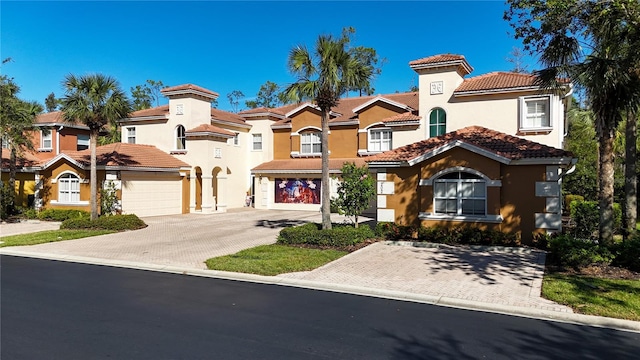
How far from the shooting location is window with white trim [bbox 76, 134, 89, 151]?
3231 centimetres

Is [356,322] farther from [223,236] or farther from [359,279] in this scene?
[223,236]

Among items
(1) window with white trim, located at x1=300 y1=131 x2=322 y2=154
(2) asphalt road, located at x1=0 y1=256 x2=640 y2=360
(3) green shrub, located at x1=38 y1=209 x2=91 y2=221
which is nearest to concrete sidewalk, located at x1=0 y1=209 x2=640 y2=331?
(2) asphalt road, located at x1=0 y1=256 x2=640 y2=360

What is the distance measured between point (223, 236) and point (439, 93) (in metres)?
14.4

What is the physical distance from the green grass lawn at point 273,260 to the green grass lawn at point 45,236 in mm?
8503

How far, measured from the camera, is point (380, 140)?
29047 mm

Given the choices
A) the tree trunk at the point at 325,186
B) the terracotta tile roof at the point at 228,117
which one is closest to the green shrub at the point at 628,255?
the tree trunk at the point at 325,186

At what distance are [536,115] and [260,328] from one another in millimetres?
20647

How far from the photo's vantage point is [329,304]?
28.0 ft

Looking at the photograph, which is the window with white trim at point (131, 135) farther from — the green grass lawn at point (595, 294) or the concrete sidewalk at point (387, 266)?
the green grass lawn at point (595, 294)

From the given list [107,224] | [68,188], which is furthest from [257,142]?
[107,224]

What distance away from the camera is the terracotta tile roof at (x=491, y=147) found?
1469 centimetres

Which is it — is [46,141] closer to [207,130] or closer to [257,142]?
[207,130]

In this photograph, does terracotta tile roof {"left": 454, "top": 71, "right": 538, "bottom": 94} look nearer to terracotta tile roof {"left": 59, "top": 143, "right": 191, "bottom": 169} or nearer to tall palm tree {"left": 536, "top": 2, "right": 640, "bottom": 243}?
tall palm tree {"left": 536, "top": 2, "right": 640, "bottom": 243}

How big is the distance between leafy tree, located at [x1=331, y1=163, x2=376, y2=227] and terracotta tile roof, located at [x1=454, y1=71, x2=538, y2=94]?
1004cm
